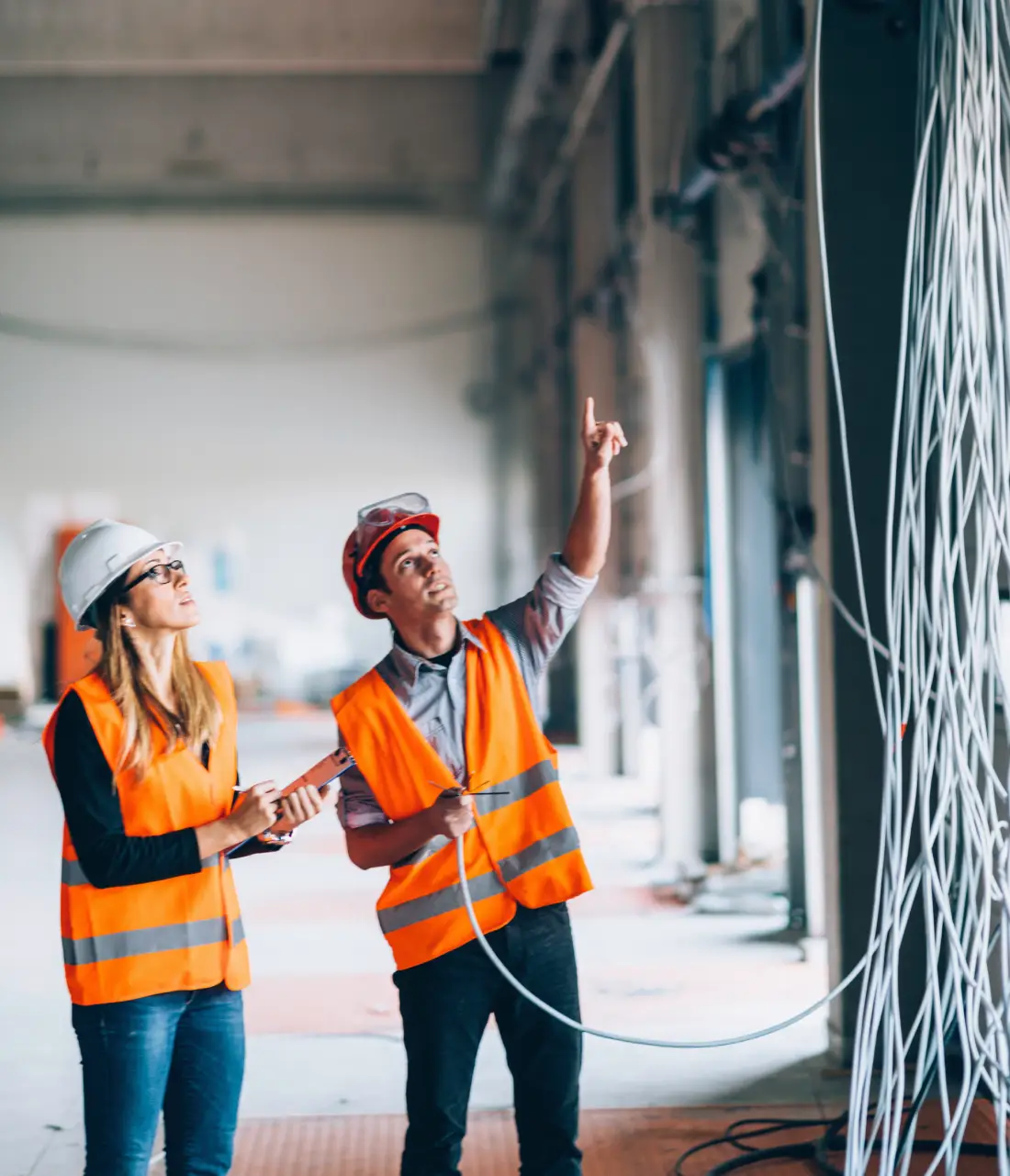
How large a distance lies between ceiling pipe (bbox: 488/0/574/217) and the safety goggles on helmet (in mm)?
6455

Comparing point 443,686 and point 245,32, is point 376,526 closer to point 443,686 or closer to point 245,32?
point 443,686

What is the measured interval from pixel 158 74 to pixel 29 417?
3.79m

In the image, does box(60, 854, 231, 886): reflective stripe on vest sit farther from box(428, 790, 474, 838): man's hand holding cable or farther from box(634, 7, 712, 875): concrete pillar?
box(634, 7, 712, 875): concrete pillar

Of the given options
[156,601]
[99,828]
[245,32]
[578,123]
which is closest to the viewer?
[99,828]

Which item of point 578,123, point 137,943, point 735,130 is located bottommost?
point 137,943

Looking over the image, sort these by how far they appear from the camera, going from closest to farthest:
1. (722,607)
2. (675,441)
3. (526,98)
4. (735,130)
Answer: (735,130)
(722,607)
(675,441)
(526,98)

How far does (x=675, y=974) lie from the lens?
449 cm

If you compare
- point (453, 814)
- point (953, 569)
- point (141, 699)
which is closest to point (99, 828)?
point (141, 699)

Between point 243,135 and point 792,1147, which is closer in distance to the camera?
point 792,1147

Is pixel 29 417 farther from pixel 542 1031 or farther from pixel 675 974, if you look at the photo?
pixel 542 1031

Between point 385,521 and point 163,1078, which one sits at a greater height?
point 385,521

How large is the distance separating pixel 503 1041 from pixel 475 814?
1.13 feet

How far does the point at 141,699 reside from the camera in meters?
2.06

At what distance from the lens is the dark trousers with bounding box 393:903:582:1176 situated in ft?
6.84
